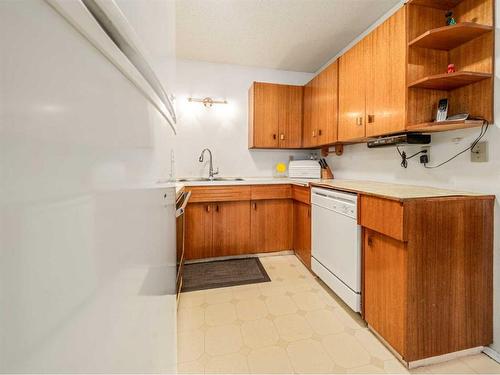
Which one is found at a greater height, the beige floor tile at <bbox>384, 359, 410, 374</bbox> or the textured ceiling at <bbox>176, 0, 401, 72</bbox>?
the textured ceiling at <bbox>176, 0, 401, 72</bbox>

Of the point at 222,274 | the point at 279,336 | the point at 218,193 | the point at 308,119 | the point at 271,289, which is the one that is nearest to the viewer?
the point at 279,336

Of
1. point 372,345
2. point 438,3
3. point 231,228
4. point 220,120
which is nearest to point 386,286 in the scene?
point 372,345

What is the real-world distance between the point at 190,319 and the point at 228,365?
47 centimetres

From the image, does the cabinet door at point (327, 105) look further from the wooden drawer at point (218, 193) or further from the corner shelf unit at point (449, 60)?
the wooden drawer at point (218, 193)

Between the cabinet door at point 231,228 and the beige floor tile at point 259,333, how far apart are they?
1.10m

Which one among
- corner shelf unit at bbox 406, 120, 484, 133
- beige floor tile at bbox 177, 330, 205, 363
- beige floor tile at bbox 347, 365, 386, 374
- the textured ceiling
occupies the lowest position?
beige floor tile at bbox 347, 365, 386, 374

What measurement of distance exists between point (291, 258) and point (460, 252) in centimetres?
160

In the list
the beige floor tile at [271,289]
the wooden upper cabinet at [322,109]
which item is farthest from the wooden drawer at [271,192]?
the beige floor tile at [271,289]

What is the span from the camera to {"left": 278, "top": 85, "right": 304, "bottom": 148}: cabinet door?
2.92 m

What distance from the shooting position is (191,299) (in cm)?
183

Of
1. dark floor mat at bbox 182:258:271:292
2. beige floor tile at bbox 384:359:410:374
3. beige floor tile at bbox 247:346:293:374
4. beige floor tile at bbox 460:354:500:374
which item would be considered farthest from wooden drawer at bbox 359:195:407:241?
dark floor mat at bbox 182:258:271:292

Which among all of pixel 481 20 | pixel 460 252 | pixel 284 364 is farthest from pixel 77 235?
pixel 481 20

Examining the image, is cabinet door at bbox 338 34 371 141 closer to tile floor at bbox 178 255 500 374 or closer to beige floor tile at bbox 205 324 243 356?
tile floor at bbox 178 255 500 374

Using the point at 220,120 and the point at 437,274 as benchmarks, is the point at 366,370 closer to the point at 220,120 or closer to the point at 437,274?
the point at 437,274
